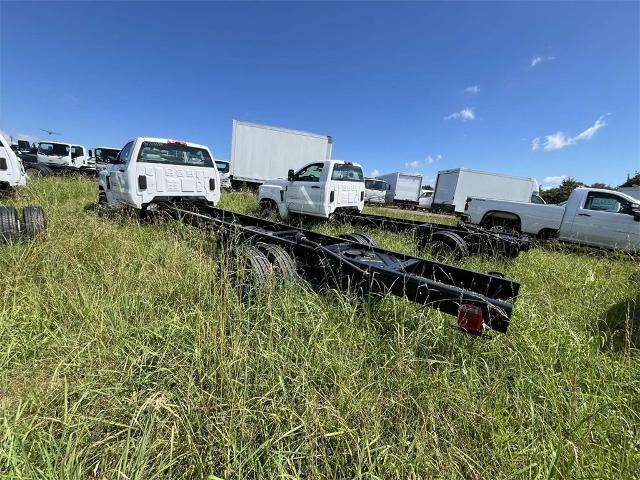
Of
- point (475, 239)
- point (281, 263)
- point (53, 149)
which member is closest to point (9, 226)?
point (281, 263)

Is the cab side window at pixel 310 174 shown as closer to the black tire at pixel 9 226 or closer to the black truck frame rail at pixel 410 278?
the black truck frame rail at pixel 410 278

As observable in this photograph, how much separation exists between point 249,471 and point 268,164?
16478 millimetres

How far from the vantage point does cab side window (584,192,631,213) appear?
6.79m

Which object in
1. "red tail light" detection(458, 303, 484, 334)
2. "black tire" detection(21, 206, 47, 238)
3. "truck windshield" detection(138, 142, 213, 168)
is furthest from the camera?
"truck windshield" detection(138, 142, 213, 168)

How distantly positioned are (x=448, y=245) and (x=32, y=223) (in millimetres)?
6058

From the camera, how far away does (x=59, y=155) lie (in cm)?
1673

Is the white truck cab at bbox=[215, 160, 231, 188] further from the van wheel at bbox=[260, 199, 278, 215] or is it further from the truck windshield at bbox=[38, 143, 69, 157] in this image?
the truck windshield at bbox=[38, 143, 69, 157]

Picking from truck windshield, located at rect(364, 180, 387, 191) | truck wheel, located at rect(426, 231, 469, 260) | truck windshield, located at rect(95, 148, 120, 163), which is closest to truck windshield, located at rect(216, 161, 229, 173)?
truck windshield, located at rect(95, 148, 120, 163)

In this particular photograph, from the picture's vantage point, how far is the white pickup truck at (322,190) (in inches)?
270

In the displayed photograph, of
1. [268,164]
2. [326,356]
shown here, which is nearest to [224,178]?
[268,164]

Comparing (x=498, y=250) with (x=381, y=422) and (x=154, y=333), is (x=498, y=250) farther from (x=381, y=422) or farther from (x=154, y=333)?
(x=154, y=333)

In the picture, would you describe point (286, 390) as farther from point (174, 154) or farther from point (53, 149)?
point (53, 149)

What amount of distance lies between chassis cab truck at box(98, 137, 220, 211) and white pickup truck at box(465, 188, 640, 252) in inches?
319

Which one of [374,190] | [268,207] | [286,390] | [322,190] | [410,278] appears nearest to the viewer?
[286,390]
